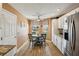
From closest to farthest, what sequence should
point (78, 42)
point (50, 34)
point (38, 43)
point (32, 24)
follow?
1. point (78, 42)
2. point (32, 24)
3. point (38, 43)
4. point (50, 34)

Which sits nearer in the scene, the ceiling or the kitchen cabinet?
the kitchen cabinet

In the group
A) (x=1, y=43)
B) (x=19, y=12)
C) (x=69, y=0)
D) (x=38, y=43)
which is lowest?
(x=38, y=43)

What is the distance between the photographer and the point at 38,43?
4.68 meters

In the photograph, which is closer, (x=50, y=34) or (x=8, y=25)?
(x=8, y=25)

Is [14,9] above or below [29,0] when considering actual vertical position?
above

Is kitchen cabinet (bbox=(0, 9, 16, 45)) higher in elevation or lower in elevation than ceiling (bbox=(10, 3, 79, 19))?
lower

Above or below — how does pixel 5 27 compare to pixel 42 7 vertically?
below

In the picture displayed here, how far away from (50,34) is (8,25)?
3.76m

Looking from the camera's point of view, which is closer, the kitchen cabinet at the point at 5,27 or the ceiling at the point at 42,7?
the kitchen cabinet at the point at 5,27

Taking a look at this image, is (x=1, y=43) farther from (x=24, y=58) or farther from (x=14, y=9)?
(x=24, y=58)

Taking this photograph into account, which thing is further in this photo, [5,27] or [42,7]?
[42,7]

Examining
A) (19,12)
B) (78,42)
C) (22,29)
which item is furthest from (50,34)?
(78,42)

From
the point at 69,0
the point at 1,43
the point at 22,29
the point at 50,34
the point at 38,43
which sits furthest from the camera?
the point at 50,34

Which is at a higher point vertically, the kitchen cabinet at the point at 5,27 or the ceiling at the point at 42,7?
the ceiling at the point at 42,7
